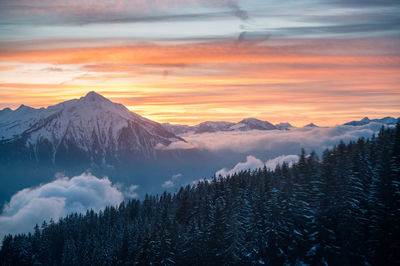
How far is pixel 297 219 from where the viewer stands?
7731cm

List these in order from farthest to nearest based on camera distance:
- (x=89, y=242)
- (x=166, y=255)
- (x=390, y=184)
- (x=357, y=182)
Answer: (x=89, y=242)
(x=166, y=255)
(x=357, y=182)
(x=390, y=184)

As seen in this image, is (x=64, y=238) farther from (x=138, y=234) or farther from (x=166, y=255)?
(x=166, y=255)

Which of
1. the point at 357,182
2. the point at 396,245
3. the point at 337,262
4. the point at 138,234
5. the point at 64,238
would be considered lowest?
the point at 64,238

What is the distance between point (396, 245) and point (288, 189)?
76.4 feet

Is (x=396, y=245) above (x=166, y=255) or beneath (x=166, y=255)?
above

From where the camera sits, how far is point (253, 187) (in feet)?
331

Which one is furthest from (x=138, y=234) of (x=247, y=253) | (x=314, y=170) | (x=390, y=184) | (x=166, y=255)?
(x=390, y=184)

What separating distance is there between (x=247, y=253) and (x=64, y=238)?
316 ft

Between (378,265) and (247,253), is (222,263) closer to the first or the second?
(247,253)

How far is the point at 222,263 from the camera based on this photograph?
8519cm

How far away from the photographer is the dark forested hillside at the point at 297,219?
68.2 metres

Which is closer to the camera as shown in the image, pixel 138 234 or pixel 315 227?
pixel 315 227

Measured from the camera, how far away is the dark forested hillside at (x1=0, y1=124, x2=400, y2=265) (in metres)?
68.2

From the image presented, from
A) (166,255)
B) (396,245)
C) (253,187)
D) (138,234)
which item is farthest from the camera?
(138,234)
